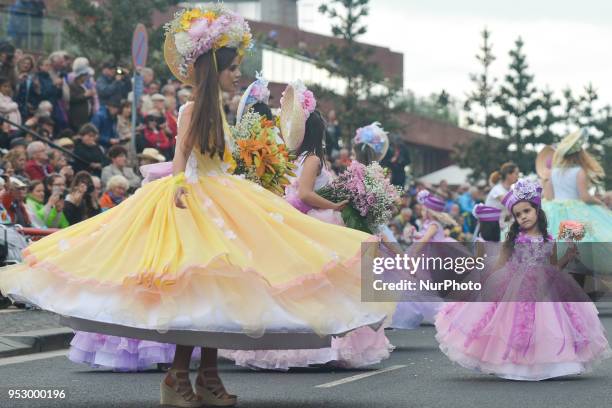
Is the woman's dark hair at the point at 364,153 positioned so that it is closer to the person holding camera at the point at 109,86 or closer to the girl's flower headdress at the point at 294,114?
the girl's flower headdress at the point at 294,114

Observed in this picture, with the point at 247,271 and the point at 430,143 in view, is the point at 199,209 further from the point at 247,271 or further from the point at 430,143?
the point at 430,143

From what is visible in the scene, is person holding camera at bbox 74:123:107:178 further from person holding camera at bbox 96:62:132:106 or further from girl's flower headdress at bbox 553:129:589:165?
girl's flower headdress at bbox 553:129:589:165

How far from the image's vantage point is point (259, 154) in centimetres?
1096

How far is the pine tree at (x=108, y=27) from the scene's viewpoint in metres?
30.8

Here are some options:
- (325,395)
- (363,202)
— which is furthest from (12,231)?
(325,395)

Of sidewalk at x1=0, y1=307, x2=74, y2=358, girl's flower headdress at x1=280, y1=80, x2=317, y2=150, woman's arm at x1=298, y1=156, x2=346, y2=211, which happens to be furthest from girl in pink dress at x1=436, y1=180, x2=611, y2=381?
sidewalk at x1=0, y1=307, x2=74, y2=358

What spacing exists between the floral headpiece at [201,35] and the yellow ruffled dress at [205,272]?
2.17ft

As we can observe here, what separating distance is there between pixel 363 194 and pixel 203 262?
4.82m

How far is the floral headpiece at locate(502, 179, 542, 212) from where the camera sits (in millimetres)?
11688

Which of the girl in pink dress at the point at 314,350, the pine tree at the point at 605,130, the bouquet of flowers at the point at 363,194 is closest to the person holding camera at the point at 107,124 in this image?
the bouquet of flowers at the point at 363,194

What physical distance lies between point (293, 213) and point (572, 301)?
3118 millimetres

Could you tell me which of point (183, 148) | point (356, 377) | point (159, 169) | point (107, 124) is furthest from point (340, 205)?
point (107, 124)

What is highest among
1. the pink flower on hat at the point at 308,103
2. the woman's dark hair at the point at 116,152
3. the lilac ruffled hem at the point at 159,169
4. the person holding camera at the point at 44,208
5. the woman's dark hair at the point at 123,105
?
the woman's dark hair at the point at 123,105

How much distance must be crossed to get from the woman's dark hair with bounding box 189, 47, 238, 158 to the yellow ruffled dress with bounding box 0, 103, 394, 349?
4.8 inches
